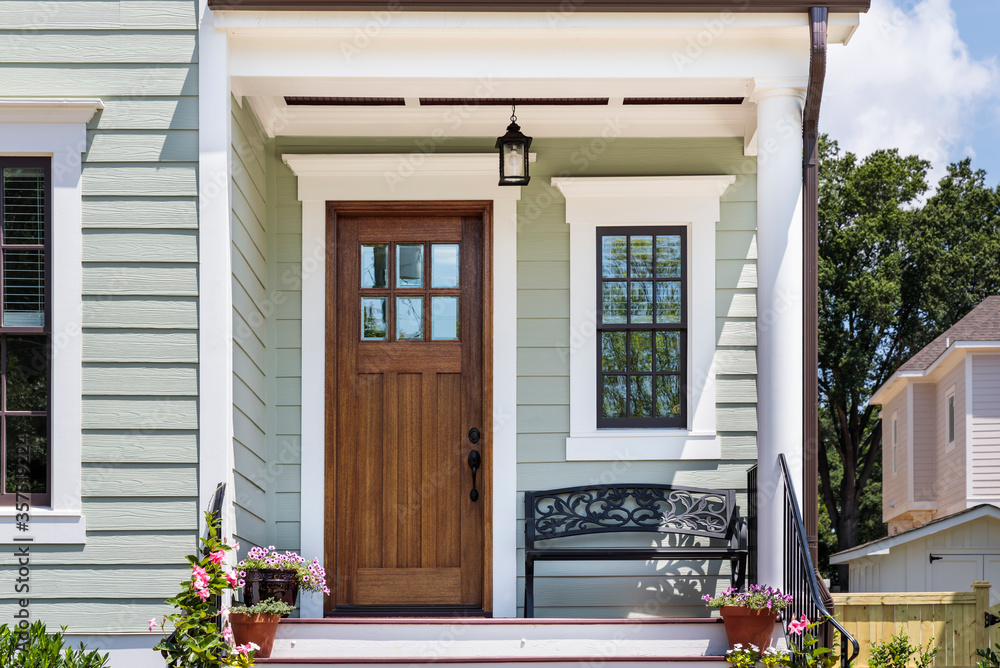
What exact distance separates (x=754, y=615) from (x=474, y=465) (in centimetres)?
211

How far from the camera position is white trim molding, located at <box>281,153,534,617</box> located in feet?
21.4

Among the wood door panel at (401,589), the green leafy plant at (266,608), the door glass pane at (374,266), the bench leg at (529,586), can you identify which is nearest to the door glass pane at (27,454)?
the green leafy plant at (266,608)

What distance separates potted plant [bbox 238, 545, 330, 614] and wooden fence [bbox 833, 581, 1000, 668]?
17.6 feet

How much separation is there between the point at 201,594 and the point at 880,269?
75.6 ft

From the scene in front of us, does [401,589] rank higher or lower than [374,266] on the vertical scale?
lower

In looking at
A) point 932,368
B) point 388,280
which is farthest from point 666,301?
point 932,368

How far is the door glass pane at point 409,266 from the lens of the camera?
682 centimetres

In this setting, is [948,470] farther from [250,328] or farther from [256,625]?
[256,625]

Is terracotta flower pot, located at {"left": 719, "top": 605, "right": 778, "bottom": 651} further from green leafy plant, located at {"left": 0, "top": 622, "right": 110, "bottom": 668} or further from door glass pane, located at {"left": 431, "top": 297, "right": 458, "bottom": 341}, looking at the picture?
green leafy plant, located at {"left": 0, "top": 622, "right": 110, "bottom": 668}

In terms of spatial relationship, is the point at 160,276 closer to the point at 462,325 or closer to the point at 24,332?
the point at 24,332

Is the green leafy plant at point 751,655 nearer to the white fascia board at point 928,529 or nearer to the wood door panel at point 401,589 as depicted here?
the wood door panel at point 401,589

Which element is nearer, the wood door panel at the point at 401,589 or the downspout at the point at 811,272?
the downspout at the point at 811,272

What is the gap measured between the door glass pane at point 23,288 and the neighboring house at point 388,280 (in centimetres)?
1

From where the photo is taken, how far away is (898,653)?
29.0ft
